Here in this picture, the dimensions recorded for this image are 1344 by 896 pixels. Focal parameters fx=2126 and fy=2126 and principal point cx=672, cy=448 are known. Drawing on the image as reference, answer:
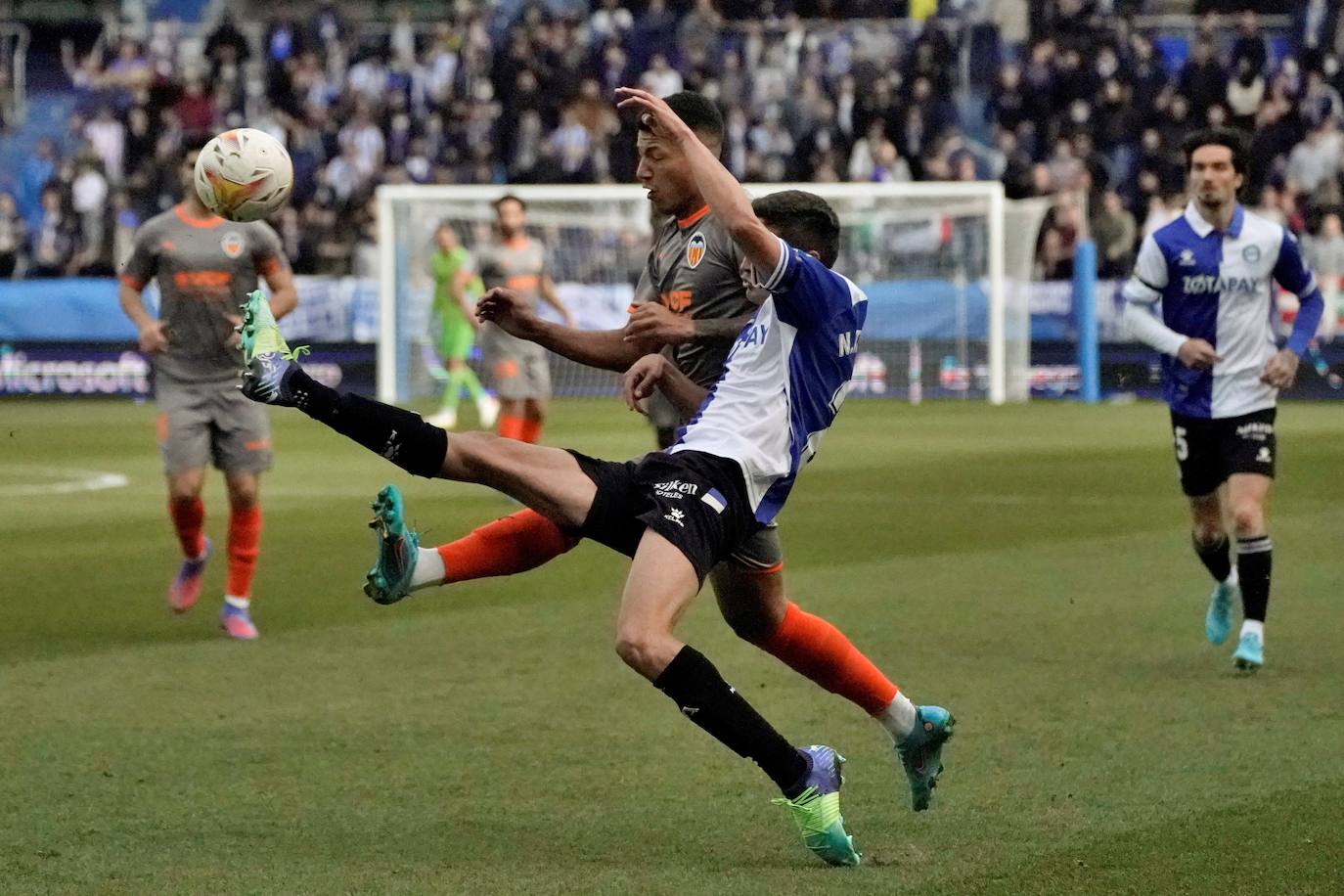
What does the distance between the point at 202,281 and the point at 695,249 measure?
3964mm

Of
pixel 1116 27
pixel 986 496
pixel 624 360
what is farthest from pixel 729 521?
pixel 1116 27

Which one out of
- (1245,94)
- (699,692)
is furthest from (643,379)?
(1245,94)

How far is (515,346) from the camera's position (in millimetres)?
15250

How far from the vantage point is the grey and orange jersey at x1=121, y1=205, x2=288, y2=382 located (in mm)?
9453

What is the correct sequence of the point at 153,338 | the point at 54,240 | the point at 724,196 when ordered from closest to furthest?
the point at 724,196, the point at 153,338, the point at 54,240

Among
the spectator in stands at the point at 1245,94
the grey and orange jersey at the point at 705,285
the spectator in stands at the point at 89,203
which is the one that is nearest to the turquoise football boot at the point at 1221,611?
the grey and orange jersey at the point at 705,285

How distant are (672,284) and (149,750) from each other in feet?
7.51

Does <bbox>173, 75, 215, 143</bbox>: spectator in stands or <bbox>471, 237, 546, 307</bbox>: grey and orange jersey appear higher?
<bbox>173, 75, 215, 143</bbox>: spectator in stands

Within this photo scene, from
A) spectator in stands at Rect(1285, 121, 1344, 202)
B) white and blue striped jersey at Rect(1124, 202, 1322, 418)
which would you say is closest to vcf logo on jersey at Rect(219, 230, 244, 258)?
white and blue striped jersey at Rect(1124, 202, 1322, 418)

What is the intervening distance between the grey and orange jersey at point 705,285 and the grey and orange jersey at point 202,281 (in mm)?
3750

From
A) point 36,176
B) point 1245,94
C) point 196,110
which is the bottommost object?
point 36,176

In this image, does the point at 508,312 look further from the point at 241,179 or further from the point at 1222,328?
the point at 1222,328

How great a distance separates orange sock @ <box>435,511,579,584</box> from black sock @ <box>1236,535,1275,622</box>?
12.1 ft

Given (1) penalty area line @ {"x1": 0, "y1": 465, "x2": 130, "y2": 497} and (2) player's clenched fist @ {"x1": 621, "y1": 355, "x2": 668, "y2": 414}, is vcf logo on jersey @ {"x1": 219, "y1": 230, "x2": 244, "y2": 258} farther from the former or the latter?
(1) penalty area line @ {"x1": 0, "y1": 465, "x2": 130, "y2": 497}
